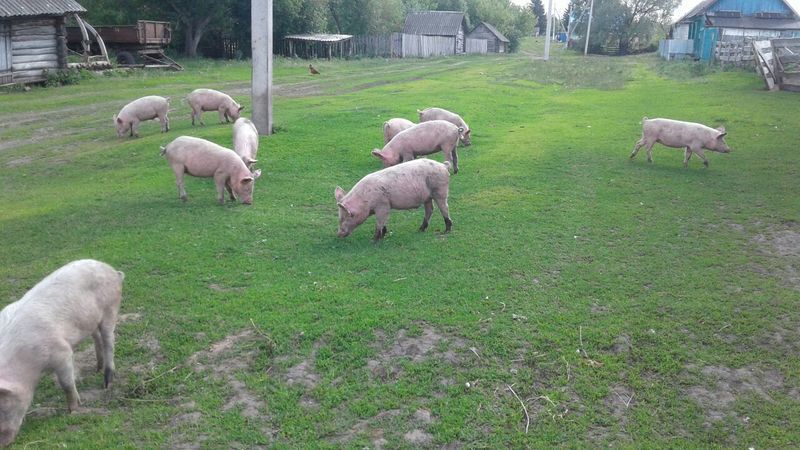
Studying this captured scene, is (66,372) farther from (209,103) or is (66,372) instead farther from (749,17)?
(749,17)

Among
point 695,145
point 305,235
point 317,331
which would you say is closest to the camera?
point 317,331

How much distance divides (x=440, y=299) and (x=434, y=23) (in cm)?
6863

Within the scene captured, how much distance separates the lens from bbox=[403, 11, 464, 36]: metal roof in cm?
7075

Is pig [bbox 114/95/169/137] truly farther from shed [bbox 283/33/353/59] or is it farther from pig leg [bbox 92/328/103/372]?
shed [bbox 283/33/353/59]

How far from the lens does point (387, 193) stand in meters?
9.68

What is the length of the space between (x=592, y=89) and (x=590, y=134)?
12.9 meters

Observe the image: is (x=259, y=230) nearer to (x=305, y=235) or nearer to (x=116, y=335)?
(x=305, y=235)

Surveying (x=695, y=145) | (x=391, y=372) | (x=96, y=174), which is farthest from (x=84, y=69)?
(x=391, y=372)

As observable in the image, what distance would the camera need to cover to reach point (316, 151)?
1608 centimetres

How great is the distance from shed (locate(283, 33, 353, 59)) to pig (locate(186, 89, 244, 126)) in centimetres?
3343

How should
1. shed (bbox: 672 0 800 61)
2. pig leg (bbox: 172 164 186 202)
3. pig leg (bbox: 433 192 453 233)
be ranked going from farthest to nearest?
shed (bbox: 672 0 800 61) < pig leg (bbox: 172 164 186 202) < pig leg (bbox: 433 192 453 233)

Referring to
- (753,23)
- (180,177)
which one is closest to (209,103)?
(180,177)

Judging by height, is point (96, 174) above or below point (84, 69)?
below

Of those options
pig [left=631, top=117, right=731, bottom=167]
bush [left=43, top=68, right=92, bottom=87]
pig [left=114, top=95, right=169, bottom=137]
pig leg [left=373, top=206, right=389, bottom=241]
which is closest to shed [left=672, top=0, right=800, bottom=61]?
pig [left=631, top=117, right=731, bottom=167]
